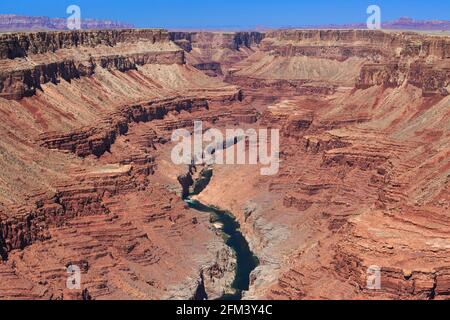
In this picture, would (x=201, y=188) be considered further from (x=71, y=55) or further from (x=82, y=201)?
(x=82, y=201)

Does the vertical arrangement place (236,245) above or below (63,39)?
below

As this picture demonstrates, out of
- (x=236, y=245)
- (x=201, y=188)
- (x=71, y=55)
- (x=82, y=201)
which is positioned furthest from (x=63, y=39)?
(x=82, y=201)

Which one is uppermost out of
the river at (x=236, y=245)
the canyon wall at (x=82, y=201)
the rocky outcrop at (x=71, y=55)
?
the rocky outcrop at (x=71, y=55)

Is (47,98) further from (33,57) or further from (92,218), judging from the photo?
(92,218)

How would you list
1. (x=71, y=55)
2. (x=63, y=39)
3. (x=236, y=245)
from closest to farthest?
(x=236, y=245)
(x=63, y=39)
(x=71, y=55)

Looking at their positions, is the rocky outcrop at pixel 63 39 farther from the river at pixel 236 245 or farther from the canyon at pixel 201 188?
the river at pixel 236 245

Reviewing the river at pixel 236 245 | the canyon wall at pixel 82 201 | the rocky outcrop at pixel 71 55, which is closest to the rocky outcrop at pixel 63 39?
the rocky outcrop at pixel 71 55

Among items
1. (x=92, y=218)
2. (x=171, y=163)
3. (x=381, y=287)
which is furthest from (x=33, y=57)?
(x=381, y=287)

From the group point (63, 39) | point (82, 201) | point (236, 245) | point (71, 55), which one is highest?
point (63, 39)

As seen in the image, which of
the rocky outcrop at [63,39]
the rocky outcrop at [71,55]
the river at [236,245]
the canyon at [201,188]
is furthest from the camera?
the rocky outcrop at [63,39]

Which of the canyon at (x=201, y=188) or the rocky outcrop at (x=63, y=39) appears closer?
the canyon at (x=201, y=188)

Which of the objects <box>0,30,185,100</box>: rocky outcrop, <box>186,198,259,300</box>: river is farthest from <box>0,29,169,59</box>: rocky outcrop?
<box>186,198,259,300</box>: river
